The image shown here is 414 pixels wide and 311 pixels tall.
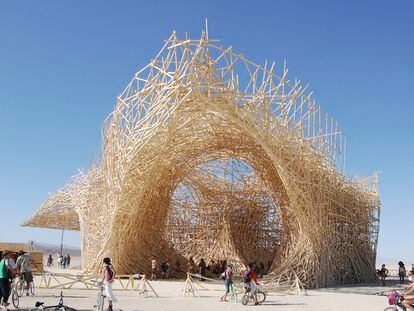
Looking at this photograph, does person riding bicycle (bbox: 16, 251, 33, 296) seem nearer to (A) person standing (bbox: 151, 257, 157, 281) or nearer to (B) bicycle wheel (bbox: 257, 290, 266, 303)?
(B) bicycle wheel (bbox: 257, 290, 266, 303)

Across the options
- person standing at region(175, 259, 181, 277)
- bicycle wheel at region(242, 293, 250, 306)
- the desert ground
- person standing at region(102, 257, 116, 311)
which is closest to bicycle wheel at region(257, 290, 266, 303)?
the desert ground

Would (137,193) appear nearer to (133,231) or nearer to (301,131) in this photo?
(133,231)

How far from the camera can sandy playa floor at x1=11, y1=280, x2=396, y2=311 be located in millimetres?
14125

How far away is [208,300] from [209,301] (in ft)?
1.02

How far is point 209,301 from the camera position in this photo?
15977 mm

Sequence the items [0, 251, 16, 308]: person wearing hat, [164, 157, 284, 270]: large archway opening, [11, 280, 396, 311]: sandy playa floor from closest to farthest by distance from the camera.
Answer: [0, 251, 16, 308]: person wearing hat → [11, 280, 396, 311]: sandy playa floor → [164, 157, 284, 270]: large archway opening

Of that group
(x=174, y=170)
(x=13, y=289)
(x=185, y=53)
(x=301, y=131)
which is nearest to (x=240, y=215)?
(x=174, y=170)

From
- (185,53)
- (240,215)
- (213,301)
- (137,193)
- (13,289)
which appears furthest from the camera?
(240,215)

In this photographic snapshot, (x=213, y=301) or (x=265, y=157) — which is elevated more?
(x=265, y=157)

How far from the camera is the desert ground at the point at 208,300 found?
14.1 meters

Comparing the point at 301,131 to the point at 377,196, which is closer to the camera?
the point at 301,131

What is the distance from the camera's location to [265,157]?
2416 centimetres

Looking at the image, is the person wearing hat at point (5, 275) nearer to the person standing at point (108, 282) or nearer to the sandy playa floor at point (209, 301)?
the sandy playa floor at point (209, 301)

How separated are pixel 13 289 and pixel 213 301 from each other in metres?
5.95
